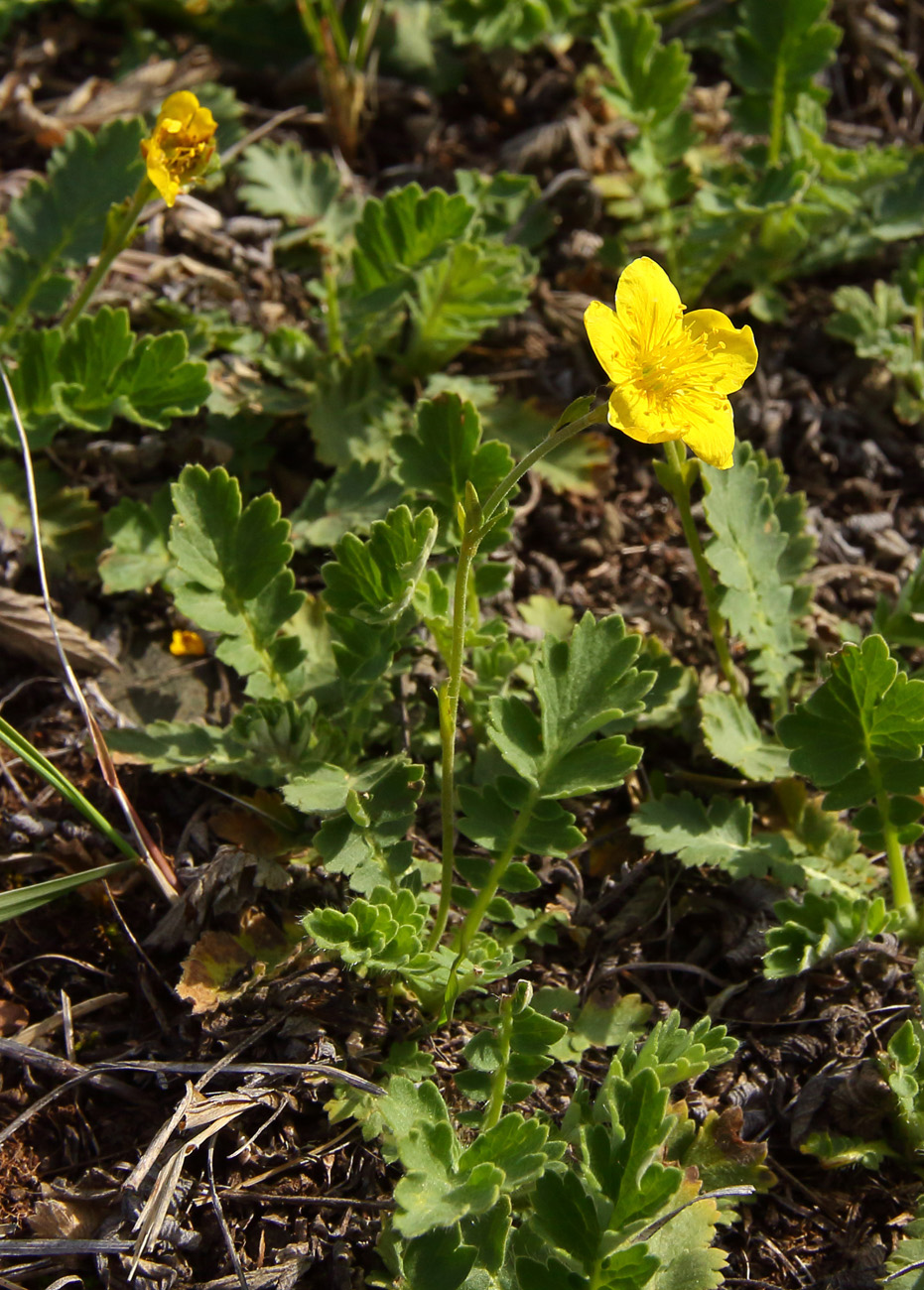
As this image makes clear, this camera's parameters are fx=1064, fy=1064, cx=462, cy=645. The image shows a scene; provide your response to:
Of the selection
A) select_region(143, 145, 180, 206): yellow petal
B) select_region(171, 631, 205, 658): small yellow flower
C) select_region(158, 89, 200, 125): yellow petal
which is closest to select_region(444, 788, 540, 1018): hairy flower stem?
select_region(171, 631, 205, 658): small yellow flower

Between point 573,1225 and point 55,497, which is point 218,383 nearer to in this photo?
point 55,497

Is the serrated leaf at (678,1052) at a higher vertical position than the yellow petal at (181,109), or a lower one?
lower

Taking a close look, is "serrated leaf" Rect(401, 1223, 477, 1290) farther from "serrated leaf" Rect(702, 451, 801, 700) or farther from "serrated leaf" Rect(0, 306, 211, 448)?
"serrated leaf" Rect(0, 306, 211, 448)

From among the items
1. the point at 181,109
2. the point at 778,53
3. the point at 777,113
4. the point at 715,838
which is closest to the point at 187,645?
the point at 181,109

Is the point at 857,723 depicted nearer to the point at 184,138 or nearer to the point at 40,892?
the point at 40,892

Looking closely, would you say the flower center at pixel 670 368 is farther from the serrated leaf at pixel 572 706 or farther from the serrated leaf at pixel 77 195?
the serrated leaf at pixel 77 195

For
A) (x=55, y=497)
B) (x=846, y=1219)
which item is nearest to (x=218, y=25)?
(x=55, y=497)

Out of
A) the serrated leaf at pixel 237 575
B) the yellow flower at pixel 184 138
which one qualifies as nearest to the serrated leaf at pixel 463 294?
the yellow flower at pixel 184 138
